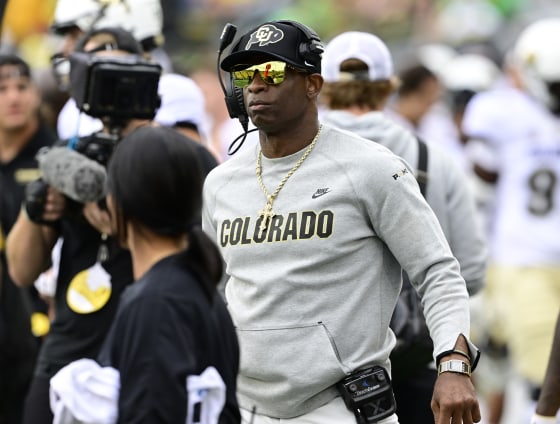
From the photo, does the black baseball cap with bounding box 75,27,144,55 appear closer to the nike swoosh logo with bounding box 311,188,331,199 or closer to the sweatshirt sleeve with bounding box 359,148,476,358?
the nike swoosh logo with bounding box 311,188,331,199

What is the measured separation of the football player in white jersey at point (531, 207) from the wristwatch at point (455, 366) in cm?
417

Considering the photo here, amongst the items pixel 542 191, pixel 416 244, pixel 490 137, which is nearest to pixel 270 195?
pixel 416 244

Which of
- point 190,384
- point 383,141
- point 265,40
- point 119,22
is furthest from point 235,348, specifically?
point 119,22

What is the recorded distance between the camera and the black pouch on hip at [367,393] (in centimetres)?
512

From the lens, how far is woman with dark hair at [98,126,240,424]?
4.09 meters

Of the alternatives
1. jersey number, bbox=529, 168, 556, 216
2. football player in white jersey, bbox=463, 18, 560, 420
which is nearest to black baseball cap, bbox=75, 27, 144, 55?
football player in white jersey, bbox=463, 18, 560, 420

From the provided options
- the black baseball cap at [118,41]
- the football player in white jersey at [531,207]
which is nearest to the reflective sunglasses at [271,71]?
the black baseball cap at [118,41]

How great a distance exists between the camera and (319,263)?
16.9ft

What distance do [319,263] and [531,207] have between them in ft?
15.5

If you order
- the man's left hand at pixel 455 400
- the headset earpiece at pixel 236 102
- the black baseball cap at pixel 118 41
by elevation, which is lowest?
the man's left hand at pixel 455 400

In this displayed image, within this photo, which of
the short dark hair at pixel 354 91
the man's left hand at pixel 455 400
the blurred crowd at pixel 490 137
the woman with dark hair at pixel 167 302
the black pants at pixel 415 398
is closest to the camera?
the woman with dark hair at pixel 167 302

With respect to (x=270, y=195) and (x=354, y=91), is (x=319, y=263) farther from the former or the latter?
(x=354, y=91)

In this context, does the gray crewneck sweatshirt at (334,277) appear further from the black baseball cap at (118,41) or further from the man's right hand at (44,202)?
the black baseball cap at (118,41)

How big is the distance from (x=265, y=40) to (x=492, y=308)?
6.16 m
